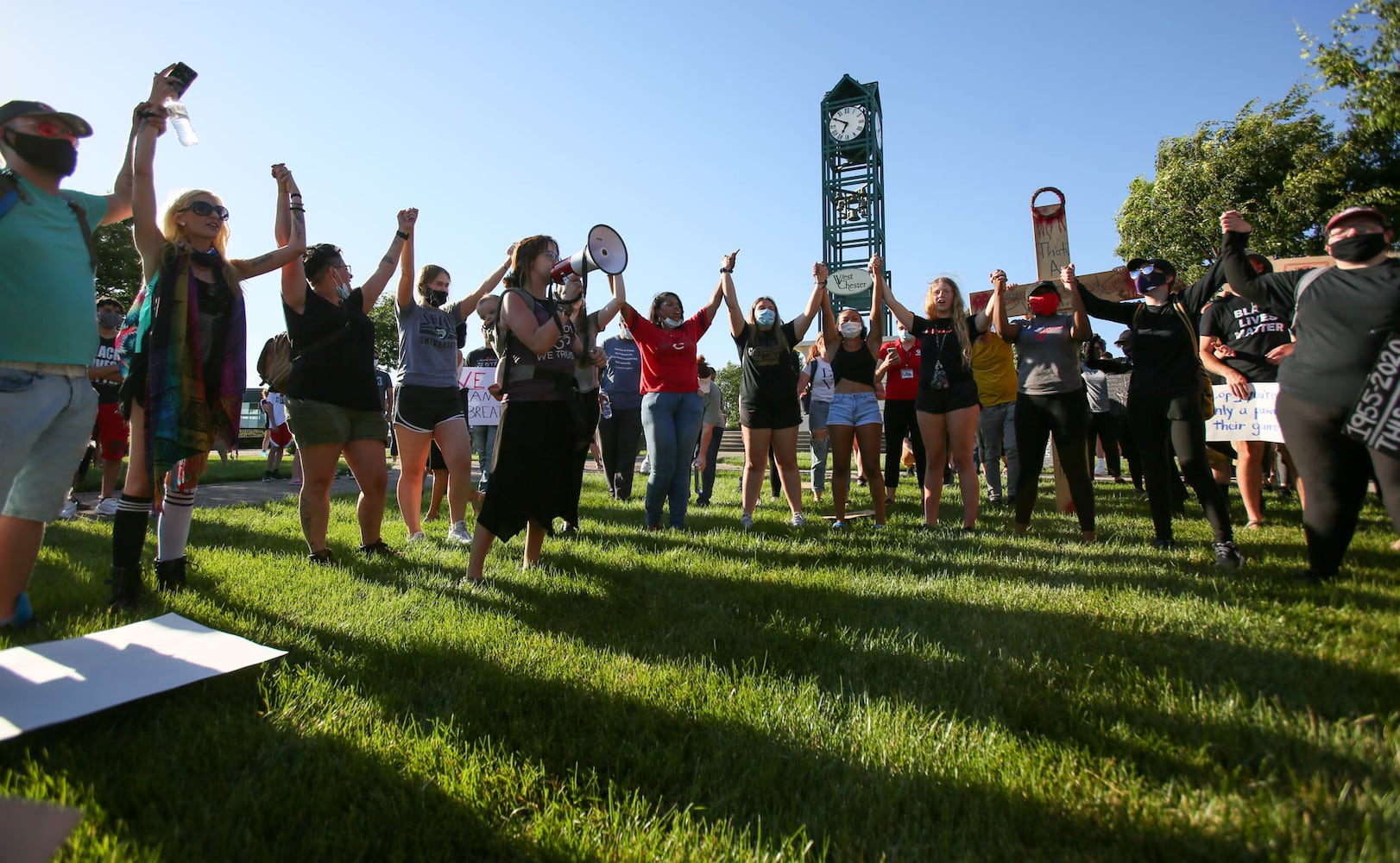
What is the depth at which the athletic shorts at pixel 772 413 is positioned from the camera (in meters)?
5.95

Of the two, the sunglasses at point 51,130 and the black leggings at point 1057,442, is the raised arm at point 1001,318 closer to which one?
the black leggings at point 1057,442

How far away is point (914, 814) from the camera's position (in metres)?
1.54

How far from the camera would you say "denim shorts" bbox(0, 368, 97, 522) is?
2.53 meters

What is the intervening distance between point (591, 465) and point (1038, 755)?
52.3 ft

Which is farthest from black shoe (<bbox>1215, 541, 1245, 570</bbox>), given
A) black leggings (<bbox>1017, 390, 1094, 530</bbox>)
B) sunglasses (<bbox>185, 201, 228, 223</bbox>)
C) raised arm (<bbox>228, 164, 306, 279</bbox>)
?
sunglasses (<bbox>185, 201, 228, 223</bbox>)

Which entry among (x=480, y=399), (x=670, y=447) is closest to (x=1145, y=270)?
(x=670, y=447)

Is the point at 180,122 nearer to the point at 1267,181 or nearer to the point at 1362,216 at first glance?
the point at 1362,216

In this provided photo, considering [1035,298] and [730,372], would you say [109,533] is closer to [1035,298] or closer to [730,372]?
[1035,298]

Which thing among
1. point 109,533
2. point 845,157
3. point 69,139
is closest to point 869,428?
Result: point 69,139

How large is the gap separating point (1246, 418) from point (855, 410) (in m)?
2.86

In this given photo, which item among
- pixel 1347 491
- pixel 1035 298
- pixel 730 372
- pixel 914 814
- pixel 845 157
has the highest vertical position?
pixel 845 157

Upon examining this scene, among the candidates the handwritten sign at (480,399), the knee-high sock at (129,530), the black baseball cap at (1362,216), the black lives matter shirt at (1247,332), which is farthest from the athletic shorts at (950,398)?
the knee-high sock at (129,530)

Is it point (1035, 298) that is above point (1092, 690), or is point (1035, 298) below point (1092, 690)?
above

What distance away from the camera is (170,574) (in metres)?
3.51
